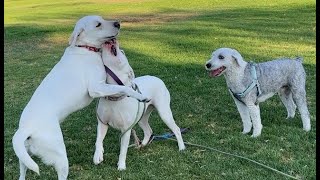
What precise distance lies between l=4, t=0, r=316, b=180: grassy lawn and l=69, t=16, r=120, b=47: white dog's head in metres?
1.20

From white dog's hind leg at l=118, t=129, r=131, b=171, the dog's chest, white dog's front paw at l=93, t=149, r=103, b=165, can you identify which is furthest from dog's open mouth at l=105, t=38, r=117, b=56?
white dog's front paw at l=93, t=149, r=103, b=165

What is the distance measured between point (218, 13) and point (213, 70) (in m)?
1.17

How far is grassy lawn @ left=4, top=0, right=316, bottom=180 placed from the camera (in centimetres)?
586

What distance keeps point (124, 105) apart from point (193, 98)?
340 centimetres

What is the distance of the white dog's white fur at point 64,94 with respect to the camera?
4.82 metres

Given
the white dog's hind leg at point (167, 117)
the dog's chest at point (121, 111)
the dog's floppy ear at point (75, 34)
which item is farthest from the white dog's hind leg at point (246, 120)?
the dog's floppy ear at point (75, 34)

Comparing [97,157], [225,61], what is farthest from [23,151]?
[225,61]

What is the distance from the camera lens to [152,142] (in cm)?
681

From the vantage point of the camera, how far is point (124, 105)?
571cm

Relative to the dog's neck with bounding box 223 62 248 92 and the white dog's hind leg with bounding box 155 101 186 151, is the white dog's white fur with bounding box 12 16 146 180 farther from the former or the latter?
the dog's neck with bounding box 223 62 248 92

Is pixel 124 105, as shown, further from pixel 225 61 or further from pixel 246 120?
pixel 246 120

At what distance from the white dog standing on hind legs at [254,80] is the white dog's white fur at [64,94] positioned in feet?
6.30

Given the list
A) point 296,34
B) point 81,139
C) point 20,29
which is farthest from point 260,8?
point 20,29

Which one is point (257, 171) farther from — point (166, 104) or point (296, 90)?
point (296, 90)
